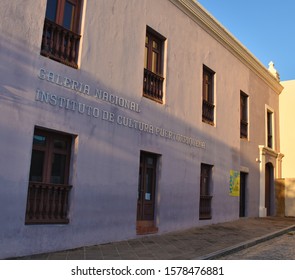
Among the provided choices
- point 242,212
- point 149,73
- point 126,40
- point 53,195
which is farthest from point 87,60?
point 242,212

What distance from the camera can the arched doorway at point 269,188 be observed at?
1822cm

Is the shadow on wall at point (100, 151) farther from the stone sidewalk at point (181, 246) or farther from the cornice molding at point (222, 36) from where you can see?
the cornice molding at point (222, 36)

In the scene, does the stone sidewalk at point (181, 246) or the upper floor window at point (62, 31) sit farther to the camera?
the upper floor window at point (62, 31)

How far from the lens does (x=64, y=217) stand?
7.96 meters

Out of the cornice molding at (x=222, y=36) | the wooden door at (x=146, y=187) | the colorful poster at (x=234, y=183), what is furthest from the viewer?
the colorful poster at (x=234, y=183)

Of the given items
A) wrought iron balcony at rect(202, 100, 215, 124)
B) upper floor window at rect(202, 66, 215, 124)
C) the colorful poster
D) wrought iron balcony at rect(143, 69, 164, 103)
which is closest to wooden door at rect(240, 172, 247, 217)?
the colorful poster

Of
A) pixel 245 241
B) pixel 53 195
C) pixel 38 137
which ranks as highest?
pixel 38 137

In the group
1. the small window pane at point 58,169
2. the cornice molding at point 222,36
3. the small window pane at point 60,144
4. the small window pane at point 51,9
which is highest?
the cornice molding at point 222,36

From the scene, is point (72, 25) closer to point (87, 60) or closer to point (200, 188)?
point (87, 60)

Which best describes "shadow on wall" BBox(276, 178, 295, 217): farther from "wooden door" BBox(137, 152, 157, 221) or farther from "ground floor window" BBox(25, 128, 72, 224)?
"ground floor window" BBox(25, 128, 72, 224)

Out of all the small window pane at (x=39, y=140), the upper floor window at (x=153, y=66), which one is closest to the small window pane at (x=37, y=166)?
the small window pane at (x=39, y=140)

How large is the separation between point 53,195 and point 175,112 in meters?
5.07

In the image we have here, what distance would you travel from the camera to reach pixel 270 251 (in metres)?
9.02

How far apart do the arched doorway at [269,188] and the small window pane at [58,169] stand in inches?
495
